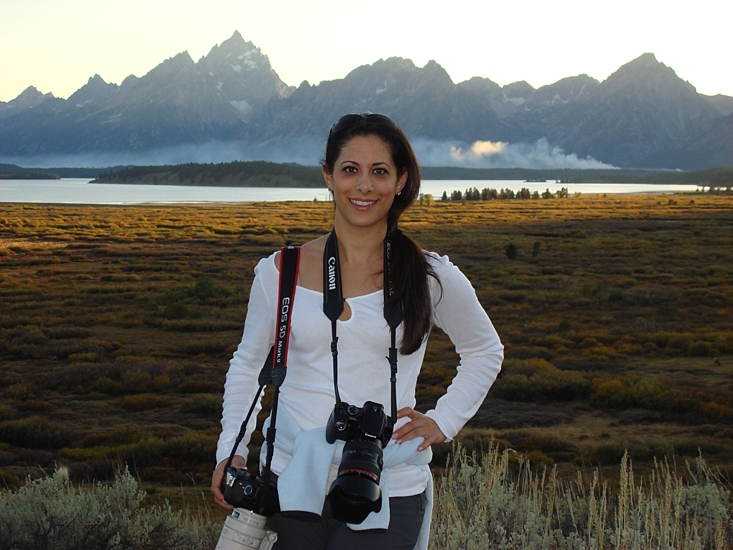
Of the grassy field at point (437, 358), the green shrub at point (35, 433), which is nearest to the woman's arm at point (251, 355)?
the grassy field at point (437, 358)

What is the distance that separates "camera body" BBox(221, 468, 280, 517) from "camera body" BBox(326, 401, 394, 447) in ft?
0.73

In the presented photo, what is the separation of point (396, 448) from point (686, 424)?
455 inches

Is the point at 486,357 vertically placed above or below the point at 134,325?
above

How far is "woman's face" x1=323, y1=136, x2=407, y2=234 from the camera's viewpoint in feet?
7.37

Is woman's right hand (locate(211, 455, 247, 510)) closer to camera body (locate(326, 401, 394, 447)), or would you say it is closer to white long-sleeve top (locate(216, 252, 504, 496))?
white long-sleeve top (locate(216, 252, 504, 496))

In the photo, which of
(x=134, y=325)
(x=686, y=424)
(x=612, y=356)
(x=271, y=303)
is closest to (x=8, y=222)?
(x=134, y=325)

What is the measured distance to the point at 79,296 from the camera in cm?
2723

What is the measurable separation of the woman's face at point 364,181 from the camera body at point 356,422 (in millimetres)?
598

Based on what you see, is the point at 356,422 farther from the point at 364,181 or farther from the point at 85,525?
the point at 85,525

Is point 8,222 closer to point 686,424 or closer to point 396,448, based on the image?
point 686,424

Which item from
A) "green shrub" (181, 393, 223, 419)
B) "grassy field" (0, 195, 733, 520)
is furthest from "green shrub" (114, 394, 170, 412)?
"green shrub" (181, 393, 223, 419)

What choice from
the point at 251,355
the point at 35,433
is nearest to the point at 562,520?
the point at 251,355

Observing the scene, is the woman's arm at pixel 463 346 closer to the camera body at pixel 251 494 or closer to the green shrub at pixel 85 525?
the camera body at pixel 251 494

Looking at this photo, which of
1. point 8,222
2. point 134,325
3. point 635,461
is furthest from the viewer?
point 8,222
